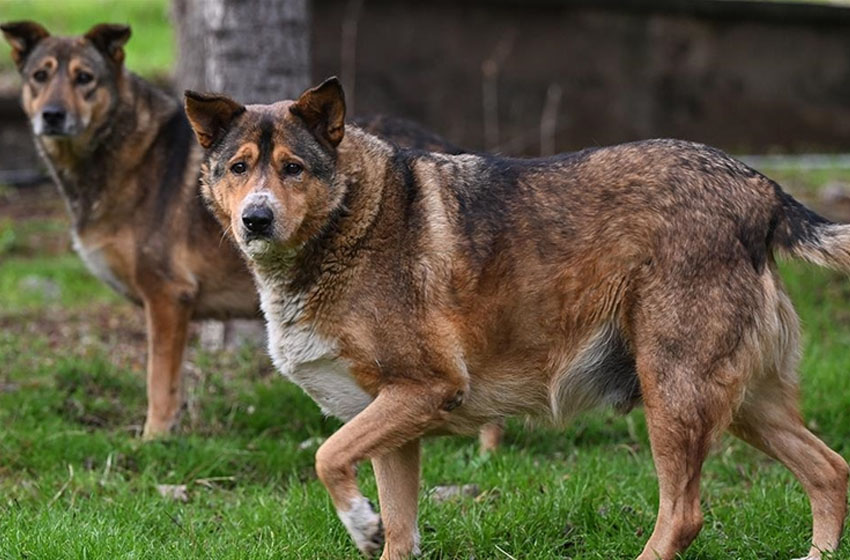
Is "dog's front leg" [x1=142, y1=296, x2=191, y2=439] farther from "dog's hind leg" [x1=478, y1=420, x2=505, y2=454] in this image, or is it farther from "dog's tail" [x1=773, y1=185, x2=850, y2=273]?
"dog's tail" [x1=773, y1=185, x2=850, y2=273]

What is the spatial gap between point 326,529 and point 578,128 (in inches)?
344

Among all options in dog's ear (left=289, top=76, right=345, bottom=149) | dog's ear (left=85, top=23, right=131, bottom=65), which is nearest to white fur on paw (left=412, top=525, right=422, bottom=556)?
dog's ear (left=289, top=76, right=345, bottom=149)

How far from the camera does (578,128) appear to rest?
43.7 ft

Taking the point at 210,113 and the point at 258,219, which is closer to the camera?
the point at 258,219

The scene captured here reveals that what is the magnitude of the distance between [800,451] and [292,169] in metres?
2.28

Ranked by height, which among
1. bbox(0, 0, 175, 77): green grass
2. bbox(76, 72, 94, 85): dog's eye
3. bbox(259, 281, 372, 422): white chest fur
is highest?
bbox(76, 72, 94, 85): dog's eye

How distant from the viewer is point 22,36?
293 inches

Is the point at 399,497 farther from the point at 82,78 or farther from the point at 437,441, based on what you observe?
the point at 82,78

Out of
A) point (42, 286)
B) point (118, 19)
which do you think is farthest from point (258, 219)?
point (118, 19)

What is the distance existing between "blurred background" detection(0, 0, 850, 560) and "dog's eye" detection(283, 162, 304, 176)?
147 centimetres

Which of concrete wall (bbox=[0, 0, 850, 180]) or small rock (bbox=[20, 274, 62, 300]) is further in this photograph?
concrete wall (bbox=[0, 0, 850, 180])

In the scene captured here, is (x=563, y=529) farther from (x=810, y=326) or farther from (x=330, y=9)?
(x=330, y=9)

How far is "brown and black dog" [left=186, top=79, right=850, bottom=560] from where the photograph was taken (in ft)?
15.4

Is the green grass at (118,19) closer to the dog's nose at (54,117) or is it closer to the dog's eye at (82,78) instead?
the dog's eye at (82,78)
